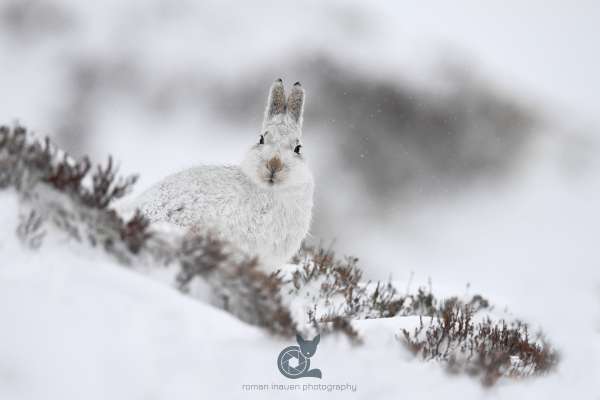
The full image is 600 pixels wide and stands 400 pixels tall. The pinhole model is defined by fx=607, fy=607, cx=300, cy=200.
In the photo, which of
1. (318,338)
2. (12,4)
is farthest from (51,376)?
(12,4)

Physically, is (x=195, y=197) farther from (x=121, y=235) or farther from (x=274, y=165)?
(x=121, y=235)

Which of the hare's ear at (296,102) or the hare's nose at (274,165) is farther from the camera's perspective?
the hare's ear at (296,102)

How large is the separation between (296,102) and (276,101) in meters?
0.21

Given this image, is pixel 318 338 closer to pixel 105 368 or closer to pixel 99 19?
pixel 105 368

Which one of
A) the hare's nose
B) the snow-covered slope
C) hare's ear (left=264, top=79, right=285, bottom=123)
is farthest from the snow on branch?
hare's ear (left=264, top=79, right=285, bottom=123)

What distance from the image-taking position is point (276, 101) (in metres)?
6.37

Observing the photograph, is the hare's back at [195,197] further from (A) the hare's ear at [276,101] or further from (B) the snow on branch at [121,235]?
(B) the snow on branch at [121,235]

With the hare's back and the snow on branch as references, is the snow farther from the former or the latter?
the hare's back

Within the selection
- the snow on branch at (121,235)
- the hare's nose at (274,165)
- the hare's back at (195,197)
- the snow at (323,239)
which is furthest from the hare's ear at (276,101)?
the snow on branch at (121,235)

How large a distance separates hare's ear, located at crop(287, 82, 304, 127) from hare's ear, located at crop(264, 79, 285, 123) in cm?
8

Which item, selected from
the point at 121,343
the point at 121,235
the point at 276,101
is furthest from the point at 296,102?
the point at 121,343

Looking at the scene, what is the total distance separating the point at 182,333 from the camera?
11.4 ft

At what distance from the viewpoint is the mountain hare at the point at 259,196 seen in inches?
212

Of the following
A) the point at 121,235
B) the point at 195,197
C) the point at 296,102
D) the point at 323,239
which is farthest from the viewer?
the point at 323,239
